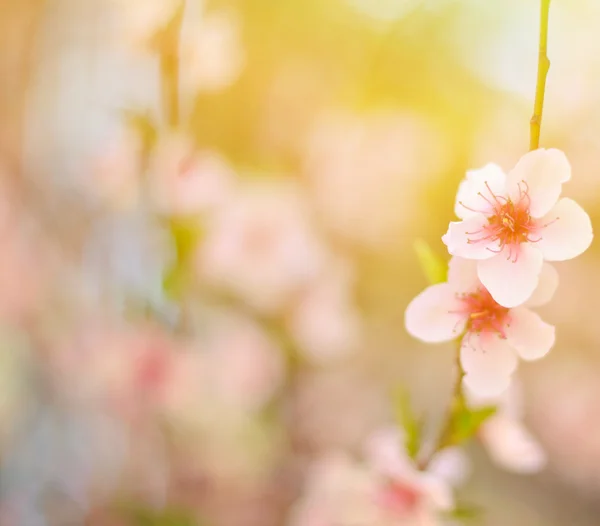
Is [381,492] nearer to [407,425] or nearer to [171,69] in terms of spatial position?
[407,425]

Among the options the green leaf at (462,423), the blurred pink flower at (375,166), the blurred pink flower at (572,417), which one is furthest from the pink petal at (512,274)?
the blurred pink flower at (572,417)

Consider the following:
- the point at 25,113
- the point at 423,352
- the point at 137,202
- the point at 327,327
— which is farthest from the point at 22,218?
the point at 423,352

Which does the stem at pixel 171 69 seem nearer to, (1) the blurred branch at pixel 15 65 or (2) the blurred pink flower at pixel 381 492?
(2) the blurred pink flower at pixel 381 492

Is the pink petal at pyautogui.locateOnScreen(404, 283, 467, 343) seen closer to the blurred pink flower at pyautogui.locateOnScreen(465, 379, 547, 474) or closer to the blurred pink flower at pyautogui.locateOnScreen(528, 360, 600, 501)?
the blurred pink flower at pyautogui.locateOnScreen(465, 379, 547, 474)

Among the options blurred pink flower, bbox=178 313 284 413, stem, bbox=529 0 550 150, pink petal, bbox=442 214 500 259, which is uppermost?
stem, bbox=529 0 550 150

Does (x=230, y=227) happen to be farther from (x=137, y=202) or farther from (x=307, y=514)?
(x=307, y=514)

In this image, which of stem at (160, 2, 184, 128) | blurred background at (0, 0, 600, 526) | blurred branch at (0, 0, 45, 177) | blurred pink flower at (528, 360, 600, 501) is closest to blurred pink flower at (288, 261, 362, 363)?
blurred background at (0, 0, 600, 526)
